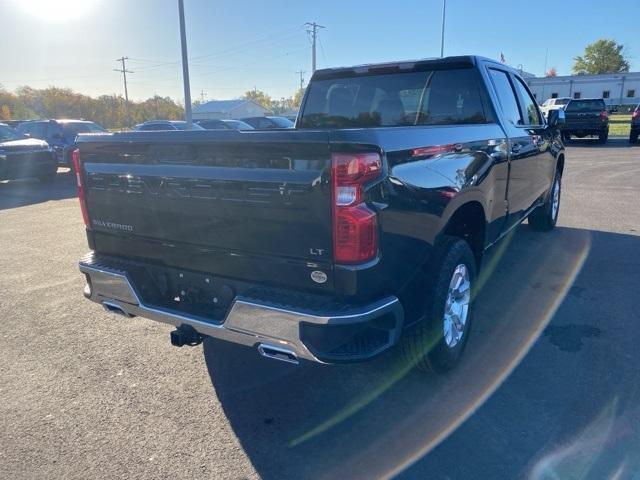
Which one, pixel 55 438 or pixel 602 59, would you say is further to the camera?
pixel 602 59

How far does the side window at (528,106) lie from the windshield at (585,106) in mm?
18097

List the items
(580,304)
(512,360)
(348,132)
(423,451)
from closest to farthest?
1. (348,132)
2. (423,451)
3. (512,360)
4. (580,304)

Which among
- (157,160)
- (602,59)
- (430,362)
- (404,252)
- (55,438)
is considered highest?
(602,59)

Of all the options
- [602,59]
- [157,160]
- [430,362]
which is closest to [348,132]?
[157,160]

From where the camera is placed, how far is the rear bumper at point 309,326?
2322 millimetres

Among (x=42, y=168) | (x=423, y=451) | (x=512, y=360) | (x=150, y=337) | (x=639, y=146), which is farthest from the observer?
(x=639, y=146)

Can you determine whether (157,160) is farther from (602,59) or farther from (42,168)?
(602,59)

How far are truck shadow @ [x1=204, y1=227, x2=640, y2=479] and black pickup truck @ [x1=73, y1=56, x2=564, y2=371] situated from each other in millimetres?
304

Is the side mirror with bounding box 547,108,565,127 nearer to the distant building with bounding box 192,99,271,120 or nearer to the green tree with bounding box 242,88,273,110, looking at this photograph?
the distant building with bounding box 192,99,271,120

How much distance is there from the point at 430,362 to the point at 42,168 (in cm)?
1338

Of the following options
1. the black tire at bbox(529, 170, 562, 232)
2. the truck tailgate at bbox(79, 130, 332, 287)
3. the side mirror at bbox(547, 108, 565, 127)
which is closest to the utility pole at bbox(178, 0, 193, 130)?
the black tire at bbox(529, 170, 562, 232)

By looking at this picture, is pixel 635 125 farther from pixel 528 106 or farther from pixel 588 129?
pixel 528 106

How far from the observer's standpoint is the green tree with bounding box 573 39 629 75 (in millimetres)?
88812

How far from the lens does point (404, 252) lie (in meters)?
2.62
